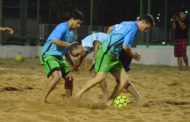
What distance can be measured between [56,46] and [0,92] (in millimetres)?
2211

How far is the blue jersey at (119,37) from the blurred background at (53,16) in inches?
599

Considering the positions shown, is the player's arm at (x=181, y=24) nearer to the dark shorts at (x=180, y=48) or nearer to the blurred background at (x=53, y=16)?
the dark shorts at (x=180, y=48)

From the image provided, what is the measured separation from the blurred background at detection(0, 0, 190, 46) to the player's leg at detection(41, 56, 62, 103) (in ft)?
49.1

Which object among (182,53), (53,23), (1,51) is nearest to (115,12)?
(53,23)

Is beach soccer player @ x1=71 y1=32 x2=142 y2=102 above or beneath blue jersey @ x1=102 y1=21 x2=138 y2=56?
beneath

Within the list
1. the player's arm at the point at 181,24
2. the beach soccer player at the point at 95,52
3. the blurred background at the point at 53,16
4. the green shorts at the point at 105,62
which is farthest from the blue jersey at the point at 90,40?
the blurred background at the point at 53,16

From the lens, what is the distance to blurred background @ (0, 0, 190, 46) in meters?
24.5

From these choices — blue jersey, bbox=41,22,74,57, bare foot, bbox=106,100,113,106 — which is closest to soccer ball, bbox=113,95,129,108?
bare foot, bbox=106,100,113,106

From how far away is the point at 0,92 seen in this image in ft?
37.1

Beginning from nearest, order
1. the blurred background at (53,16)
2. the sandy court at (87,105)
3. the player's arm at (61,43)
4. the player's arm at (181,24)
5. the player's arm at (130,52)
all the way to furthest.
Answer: the sandy court at (87,105), the player's arm at (130,52), the player's arm at (61,43), the player's arm at (181,24), the blurred background at (53,16)

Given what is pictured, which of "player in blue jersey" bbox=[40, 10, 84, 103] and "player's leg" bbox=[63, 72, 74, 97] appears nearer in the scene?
"player in blue jersey" bbox=[40, 10, 84, 103]

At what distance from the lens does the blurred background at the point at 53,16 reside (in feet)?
80.4

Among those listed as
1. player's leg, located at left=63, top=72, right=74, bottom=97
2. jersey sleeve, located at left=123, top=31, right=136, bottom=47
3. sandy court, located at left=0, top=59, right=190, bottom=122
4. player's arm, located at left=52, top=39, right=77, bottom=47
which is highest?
jersey sleeve, located at left=123, top=31, right=136, bottom=47

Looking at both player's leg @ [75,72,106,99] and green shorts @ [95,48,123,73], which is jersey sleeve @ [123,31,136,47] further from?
player's leg @ [75,72,106,99]
